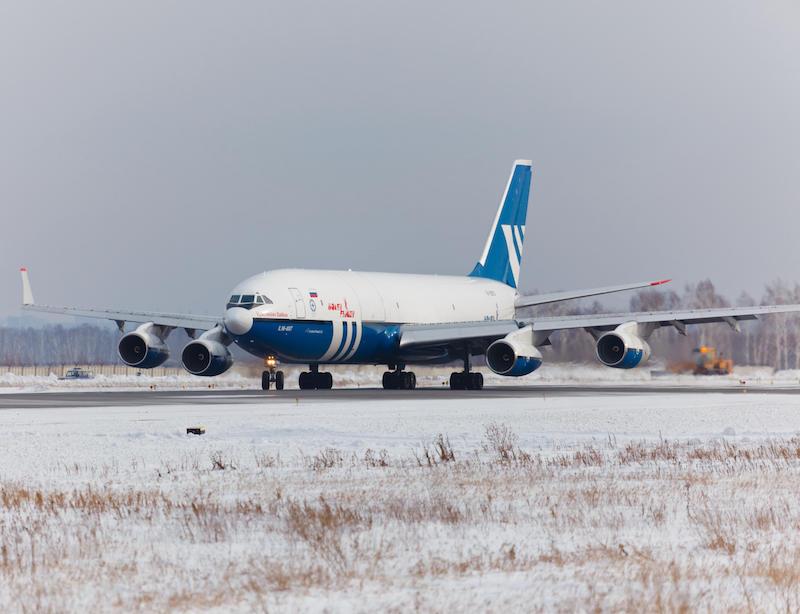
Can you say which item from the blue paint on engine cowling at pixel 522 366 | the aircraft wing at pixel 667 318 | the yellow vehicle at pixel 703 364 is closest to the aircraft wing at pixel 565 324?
the aircraft wing at pixel 667 318

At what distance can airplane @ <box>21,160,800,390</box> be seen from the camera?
41312mm

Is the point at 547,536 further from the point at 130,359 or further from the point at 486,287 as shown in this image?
the point at 486,287

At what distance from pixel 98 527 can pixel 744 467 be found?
30.0 ft

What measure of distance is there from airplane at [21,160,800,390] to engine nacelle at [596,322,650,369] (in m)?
0.03

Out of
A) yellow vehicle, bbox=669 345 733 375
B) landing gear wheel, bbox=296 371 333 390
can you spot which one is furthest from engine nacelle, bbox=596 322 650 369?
yellow vehicle, bbox=669 345 733 375

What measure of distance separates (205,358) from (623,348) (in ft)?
46.3

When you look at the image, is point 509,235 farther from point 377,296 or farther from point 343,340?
point 343,340

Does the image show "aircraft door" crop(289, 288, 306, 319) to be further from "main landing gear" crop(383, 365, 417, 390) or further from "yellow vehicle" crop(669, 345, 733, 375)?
"yellow vehicle" crop(669, 345, 733, 375)

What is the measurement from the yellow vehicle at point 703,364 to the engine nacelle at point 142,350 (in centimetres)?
2214

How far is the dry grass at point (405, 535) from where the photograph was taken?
8398 mm

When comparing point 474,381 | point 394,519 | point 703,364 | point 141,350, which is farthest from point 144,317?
point 394,519

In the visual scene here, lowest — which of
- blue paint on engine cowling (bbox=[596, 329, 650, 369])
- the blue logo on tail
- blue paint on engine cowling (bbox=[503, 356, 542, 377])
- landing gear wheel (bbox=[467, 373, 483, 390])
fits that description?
landing gear wheel (bbox=[467, 373, 483, 390])

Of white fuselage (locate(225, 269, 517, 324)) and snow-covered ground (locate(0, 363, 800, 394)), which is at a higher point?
white fuselage (locate(225, 269, 517, 324))

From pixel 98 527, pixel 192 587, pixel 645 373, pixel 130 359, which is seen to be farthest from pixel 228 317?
pixel 192 587
